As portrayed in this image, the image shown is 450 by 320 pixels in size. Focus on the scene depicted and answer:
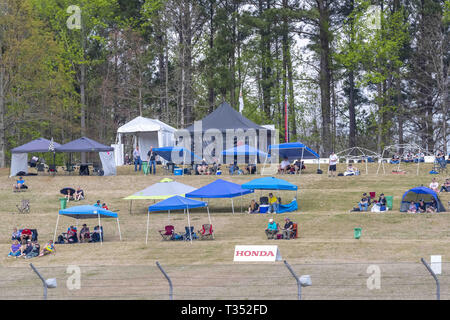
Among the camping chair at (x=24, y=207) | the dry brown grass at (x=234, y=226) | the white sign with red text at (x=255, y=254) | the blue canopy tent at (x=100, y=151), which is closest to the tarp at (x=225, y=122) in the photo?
the dry brown grass at (x=234, y=226)

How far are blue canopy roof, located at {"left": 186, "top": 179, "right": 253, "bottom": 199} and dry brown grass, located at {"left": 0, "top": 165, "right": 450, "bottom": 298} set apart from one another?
1.10 meters

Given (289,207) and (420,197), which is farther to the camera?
(289,207)

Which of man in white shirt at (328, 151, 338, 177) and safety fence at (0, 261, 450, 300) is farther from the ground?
man in white shirt at (328, 151, 338, 177)

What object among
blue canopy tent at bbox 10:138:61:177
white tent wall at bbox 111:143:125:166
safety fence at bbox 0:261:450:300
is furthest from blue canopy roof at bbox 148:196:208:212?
white tent wall at bbox 111:143:125:166

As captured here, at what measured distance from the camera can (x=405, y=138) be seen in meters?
60.6

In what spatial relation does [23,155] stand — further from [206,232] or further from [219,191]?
[206,232]

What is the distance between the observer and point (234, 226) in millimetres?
26406

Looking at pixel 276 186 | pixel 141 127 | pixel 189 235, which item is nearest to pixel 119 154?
pixel 141 127

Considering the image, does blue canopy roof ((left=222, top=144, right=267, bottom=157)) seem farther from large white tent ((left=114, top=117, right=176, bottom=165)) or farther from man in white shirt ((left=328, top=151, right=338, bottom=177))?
large white tent ((left=114, top=117, right=176, bottom=165))

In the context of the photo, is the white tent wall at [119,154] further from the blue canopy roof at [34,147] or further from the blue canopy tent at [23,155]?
the blue canopy tent at [23,155]

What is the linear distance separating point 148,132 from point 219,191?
20031 mm

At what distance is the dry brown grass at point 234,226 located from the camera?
19688 millimetres

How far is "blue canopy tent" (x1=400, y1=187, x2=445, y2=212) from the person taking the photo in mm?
27016

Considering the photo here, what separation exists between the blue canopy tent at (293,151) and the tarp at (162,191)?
33.7 feet
